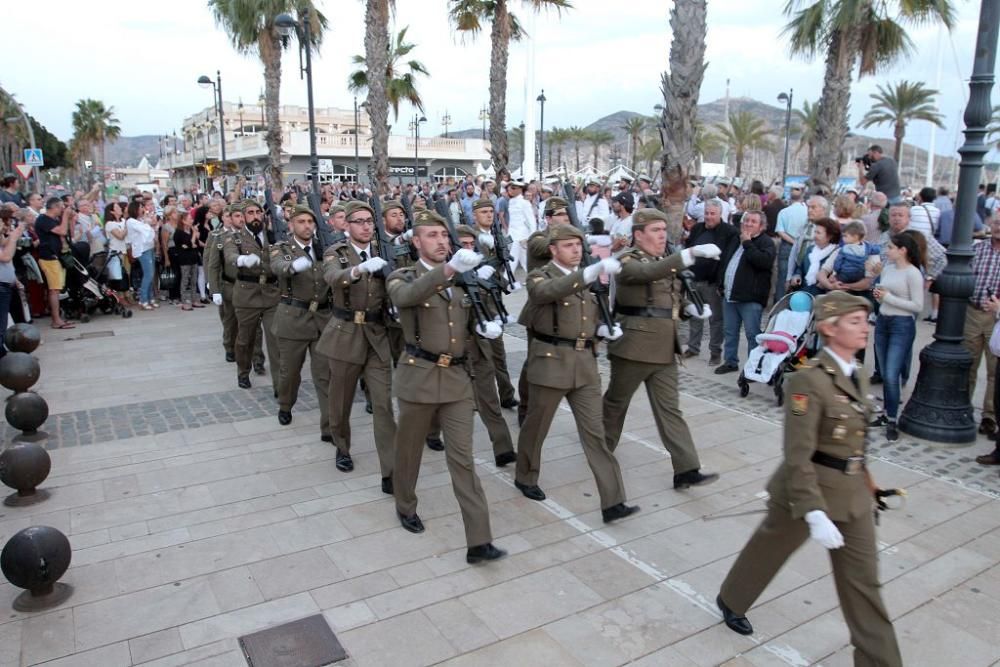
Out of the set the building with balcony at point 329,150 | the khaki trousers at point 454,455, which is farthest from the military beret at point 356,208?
the building with balcony at point 329,150

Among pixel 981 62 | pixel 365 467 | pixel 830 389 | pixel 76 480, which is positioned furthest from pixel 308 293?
pixel 981 62

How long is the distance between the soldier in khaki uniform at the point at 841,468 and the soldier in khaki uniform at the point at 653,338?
2110mm

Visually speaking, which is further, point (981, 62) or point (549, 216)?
point (549, 216)

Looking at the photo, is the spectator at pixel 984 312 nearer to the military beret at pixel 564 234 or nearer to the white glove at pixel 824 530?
the military beret at pixel 564 234

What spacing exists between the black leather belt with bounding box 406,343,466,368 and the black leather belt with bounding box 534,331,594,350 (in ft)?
2.40

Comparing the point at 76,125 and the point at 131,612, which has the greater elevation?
the point at 76,125

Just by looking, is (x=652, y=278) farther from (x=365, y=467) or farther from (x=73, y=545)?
(x=73, y=545)

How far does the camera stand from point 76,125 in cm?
7744

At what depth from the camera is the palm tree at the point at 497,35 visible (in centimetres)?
2059

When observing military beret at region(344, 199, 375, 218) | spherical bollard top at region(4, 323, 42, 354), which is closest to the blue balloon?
military beret at region(344, 199, 375, 218)

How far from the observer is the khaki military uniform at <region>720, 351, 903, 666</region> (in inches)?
131

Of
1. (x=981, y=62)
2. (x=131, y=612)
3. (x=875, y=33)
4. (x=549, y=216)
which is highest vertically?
(x=875, y=33)

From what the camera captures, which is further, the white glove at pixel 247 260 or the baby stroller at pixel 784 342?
the white glove at pixel 247 260

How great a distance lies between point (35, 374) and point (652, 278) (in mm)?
6127
